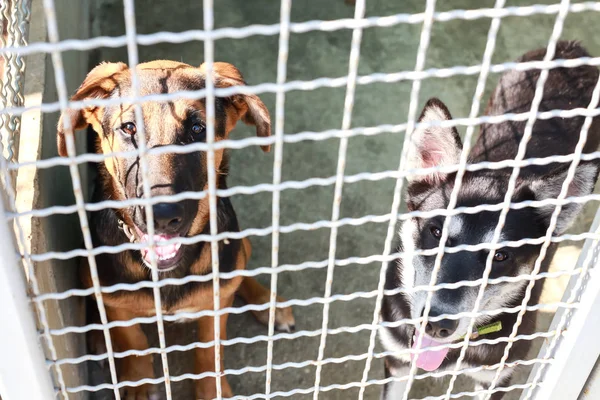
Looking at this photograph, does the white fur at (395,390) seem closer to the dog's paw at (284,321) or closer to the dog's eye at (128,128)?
the dog's paw at (284,321)

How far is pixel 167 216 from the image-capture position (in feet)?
7.69

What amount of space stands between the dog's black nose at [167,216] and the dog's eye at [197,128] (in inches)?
14.0

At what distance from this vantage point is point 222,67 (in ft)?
9.05

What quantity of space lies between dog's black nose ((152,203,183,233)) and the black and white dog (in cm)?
83

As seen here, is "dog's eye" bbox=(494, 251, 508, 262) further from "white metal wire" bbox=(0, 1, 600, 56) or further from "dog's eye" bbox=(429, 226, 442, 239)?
"white metal wire" bbox=(0, 1, 600, 56)

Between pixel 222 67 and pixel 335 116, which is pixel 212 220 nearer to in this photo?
pixel 222 67

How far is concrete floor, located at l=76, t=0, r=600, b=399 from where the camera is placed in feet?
11.1

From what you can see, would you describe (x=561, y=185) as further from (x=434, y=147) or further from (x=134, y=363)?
(x=134, y=363)

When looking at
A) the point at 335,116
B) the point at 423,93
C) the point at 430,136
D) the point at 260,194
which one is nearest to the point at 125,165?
the point at 430,136

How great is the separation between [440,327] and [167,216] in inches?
40.1

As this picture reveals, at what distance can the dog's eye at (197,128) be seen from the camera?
8.59 ft

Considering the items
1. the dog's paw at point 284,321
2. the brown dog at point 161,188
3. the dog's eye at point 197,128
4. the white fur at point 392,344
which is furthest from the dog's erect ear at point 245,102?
the dog's paw at point 284,321

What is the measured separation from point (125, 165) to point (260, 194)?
153cm

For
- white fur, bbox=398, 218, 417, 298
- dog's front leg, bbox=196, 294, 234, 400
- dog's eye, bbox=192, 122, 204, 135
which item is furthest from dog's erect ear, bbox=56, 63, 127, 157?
white fur, bbox=398, 218, 417, 298
